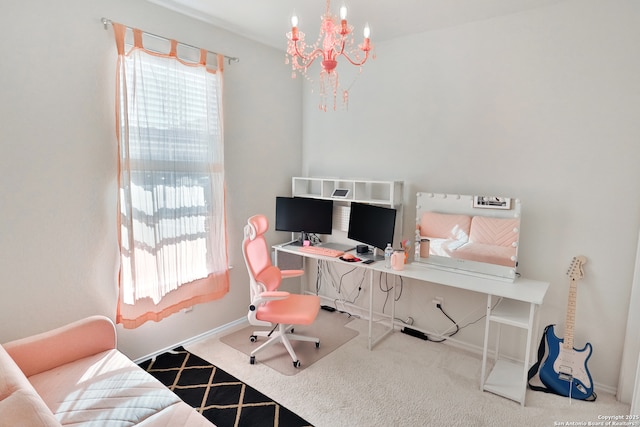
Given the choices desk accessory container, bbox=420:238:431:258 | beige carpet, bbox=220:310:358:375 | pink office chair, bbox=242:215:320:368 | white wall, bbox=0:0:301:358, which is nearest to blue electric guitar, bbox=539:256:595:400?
desk accessory container, bbox=420:238:431:258

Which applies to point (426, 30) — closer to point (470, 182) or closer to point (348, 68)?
point (348, 68)

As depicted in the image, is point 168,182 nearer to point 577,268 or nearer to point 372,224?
point 372,224

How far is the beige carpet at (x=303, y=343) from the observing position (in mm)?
2771

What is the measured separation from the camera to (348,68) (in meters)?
3.52

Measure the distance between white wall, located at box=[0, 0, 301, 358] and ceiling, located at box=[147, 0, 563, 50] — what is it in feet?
0.80

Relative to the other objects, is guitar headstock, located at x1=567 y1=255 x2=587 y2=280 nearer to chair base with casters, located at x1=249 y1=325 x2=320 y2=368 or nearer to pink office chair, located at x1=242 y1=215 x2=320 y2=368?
pink office chair, located at x1=242 y1=215 x2=320 y2=368

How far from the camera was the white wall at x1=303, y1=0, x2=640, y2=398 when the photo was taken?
2.27m

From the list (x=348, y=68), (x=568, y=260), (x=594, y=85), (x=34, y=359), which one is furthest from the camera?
(x=348, y=68)

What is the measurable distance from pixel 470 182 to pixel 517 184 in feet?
1.15

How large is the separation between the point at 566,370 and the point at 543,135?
1.70 m

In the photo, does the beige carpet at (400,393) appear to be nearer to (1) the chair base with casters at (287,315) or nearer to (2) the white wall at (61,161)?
(1) the chair base with casters at (287,315)

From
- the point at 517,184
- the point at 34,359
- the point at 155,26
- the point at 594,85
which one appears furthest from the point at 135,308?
the point at 594,85

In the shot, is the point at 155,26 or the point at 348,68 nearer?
the point at 155,26

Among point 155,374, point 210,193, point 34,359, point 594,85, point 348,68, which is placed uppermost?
point 348,68
